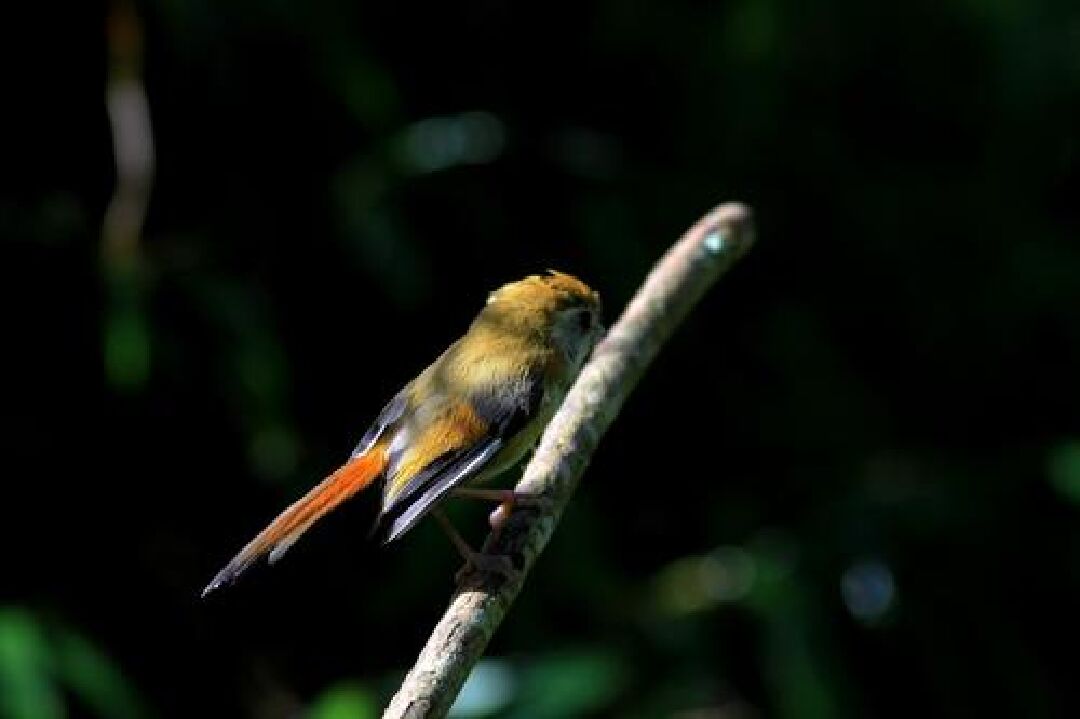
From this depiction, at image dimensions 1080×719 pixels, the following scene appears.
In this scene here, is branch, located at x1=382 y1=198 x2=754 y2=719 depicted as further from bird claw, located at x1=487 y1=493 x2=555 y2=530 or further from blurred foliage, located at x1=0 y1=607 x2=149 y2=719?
blurred foliage, located at x1=0 y1=607 x2=149 y2=719

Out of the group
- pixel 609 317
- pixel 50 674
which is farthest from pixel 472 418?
pixel 609 317

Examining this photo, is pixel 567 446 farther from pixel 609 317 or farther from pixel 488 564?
pixel 609 317

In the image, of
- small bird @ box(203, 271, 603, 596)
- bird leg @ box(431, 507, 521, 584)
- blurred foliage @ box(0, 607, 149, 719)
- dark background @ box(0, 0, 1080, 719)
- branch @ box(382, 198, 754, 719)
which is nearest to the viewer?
branch @ box(382, 198, 754, 719)

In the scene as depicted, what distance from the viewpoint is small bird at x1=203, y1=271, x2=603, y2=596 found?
221 cm

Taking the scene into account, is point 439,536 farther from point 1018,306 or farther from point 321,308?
point 1018,306

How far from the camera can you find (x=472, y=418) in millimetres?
2391

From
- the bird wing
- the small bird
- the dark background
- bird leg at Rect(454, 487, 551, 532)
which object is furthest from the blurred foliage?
bird leg at Rect(454, 487, 551, 532)

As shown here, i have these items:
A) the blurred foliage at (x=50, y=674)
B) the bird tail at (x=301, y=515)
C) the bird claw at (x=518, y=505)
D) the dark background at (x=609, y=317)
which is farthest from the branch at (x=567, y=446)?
the blurred foliage at (x=50, y=674)

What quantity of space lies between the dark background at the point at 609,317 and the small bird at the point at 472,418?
3.39ft

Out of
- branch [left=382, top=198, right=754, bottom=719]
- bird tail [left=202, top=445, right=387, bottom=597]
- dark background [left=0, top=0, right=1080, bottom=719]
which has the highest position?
bird tail [left=202, top=445, right=387, bottom=597]

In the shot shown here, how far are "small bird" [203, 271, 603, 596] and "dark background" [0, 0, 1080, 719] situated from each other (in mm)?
1032

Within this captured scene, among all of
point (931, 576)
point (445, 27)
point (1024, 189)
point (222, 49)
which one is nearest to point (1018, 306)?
point (1024, 189)

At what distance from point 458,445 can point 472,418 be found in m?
0.06

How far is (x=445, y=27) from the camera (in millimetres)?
4031
